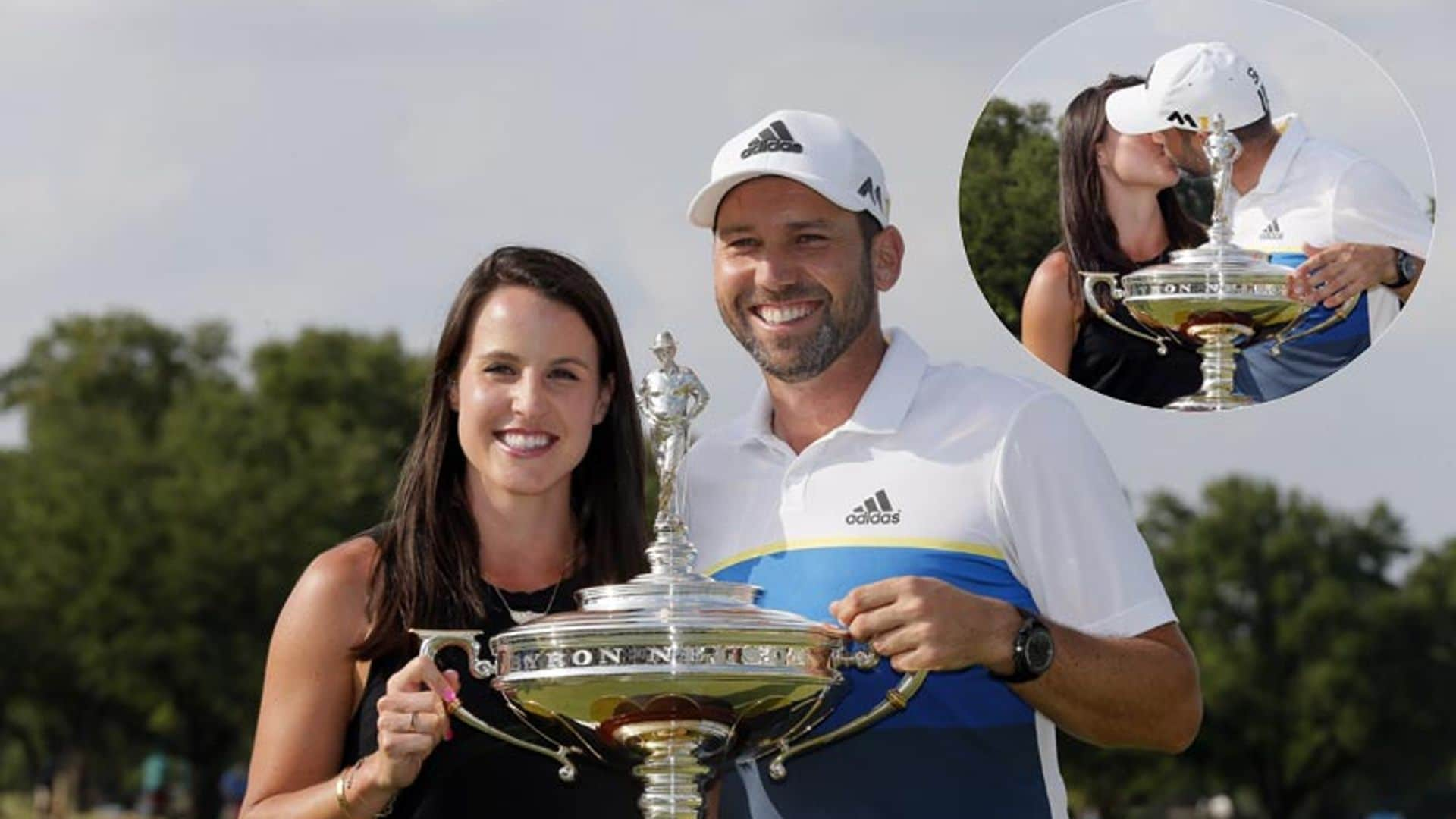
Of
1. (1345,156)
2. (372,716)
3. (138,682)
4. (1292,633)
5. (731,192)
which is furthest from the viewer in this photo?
(1292,633)

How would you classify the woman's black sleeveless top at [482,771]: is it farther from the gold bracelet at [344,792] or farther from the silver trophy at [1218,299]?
the silver trophy at [1218,299]

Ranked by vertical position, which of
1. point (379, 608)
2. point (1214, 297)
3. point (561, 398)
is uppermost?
point (1214, 297)

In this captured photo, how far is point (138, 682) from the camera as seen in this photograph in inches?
1398

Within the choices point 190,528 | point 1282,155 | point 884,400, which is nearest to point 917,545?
point 884,400

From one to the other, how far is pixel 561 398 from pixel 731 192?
1.92 feet

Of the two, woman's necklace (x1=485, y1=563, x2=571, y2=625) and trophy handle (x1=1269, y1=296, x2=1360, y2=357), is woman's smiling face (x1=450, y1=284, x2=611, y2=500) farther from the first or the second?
trophy handle (x1=1269, y1=296, x2=1360, y2=357)

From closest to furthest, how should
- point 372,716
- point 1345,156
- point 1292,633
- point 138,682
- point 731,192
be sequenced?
point 372,716 < point 731,192 < point 1345,156 < point 138,682 < point 1292,633

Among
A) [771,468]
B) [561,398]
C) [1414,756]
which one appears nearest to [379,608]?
[561,398]

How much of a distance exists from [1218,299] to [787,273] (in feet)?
3.06

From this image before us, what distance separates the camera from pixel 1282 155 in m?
5.14

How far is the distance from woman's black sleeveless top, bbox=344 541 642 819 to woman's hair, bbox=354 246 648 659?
83 mm

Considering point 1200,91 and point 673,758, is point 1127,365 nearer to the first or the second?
point 1200,91

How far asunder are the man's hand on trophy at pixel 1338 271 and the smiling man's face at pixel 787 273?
1.06 meters

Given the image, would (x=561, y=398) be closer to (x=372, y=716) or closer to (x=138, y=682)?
(x=372, y=716)
